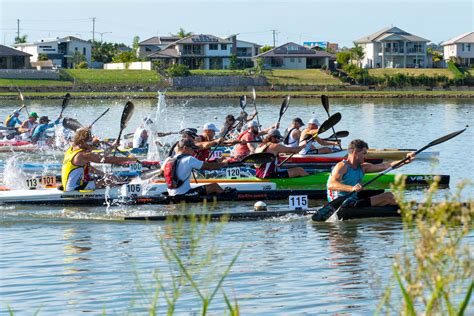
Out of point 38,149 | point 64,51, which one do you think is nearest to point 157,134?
point 38,149

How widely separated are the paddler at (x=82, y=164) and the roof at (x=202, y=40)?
113074mm

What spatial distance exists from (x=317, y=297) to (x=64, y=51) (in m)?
135

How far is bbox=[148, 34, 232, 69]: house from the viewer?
430 feet

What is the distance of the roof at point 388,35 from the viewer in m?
139

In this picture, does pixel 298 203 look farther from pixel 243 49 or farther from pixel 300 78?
pixel 243 49

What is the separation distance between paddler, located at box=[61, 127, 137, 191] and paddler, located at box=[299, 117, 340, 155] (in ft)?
24.1

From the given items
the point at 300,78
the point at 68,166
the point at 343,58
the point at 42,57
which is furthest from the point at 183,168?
the point at 42,57

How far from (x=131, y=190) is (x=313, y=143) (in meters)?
8.73

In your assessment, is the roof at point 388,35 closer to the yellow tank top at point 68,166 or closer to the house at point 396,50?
the house at point 396,50

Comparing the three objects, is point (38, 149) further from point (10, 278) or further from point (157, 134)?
point (10, 278)

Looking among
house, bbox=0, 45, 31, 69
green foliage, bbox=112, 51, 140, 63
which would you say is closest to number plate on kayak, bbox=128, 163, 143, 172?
house, bbox=0, 45, 31, 69

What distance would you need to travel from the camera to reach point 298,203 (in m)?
17.6

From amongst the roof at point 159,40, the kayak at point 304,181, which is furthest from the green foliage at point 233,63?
the kayak at point 304,181

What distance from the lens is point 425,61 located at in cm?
13912
